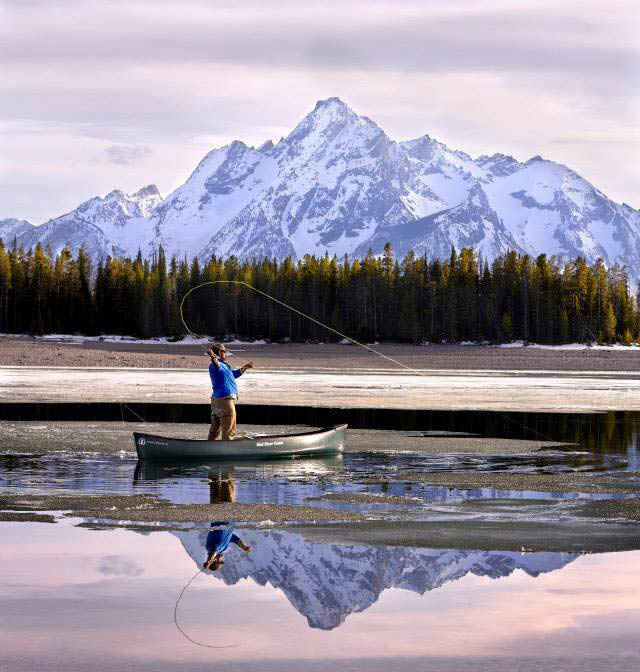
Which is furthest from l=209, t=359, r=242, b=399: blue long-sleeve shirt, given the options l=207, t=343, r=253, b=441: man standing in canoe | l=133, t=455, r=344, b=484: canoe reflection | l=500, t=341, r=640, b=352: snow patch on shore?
l=500, t=341, r=640, b=352: snow patch on shore

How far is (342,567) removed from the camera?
13719 millimetres

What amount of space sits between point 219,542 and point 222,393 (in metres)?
10.5

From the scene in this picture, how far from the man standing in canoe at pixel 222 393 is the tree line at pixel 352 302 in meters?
137

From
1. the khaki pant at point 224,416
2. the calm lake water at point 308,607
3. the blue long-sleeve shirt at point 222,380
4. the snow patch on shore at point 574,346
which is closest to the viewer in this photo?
the calm lake water at point 308,607

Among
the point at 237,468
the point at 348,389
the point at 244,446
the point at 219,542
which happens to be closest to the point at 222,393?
the point at 244,446

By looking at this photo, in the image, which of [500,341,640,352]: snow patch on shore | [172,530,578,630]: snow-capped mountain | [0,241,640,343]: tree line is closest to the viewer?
[172,530,578,630]: snow-capped mountain

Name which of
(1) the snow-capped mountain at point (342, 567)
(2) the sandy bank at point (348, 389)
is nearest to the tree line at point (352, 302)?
(2) the sandy bank at point (348, 389)

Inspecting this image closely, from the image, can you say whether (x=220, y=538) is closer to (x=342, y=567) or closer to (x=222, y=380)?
(x=342, y=567)

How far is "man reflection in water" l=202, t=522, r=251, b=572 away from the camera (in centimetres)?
1386

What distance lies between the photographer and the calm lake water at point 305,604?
33.3 feet

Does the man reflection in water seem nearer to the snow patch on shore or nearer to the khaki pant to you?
the khaki pant

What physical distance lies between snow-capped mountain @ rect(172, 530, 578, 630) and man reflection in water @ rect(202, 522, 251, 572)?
98mm

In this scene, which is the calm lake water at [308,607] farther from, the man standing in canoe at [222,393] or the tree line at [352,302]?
the tree line at [352,302]

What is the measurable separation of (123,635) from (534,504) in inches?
390
